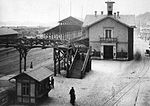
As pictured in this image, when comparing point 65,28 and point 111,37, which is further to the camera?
point 65,28

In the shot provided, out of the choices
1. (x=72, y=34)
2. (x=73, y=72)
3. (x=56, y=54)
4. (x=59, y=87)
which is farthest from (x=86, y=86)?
(x=72, y=34)

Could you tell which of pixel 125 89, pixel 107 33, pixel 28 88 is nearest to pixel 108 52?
pixel 107 33

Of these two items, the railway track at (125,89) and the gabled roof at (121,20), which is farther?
the gabled roof at (121,20)

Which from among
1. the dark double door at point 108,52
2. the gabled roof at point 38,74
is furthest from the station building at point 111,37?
the gabled roof at point 38,74

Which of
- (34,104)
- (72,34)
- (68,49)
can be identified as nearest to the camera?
(34,104)

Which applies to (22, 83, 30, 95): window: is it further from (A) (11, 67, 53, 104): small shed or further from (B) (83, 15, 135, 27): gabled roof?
(B) (83, 15, 135, 27): gabled roof

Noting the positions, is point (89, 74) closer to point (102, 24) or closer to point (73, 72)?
point (73, 72)

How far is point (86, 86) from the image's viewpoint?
2191cm

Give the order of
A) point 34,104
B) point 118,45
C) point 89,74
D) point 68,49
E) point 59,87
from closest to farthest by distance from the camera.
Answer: point 34,104 < point 59,87 < point 68,49 < point 89,74 < point 118,45

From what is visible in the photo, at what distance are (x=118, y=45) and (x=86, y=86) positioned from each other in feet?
55.6

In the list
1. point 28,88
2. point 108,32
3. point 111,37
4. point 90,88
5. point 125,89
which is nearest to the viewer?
point 28,88

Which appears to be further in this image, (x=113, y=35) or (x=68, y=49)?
(x=113, y=35)

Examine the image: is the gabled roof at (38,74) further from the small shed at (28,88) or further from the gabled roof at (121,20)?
the gabled roof at (121,20)

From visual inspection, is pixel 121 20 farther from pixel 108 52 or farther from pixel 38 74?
pixel 38 74
